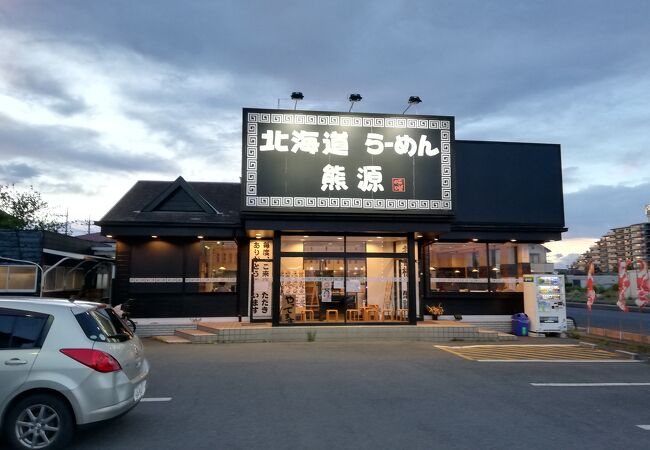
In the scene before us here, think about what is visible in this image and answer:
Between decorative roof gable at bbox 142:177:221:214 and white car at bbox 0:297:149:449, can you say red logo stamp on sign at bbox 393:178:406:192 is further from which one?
white car at bbox 0:297:149:449

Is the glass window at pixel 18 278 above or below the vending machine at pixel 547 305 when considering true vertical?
above

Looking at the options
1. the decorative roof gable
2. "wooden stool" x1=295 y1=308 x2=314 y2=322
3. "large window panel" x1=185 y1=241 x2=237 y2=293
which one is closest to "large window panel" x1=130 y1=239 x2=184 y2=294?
"large window panel" x1=185 y1=241 x2=237 y2=293

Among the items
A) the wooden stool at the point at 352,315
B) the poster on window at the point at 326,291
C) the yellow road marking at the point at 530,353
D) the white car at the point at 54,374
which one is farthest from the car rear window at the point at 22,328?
the wooden stool at the point at 352,315

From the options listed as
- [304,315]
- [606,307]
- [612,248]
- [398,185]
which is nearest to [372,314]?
[304,315]

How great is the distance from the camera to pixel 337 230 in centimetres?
1557

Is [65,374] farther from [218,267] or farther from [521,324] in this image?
[521,324]

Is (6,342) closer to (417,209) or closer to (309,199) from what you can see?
(309,199)

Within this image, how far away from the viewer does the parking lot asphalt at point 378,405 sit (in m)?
6.02

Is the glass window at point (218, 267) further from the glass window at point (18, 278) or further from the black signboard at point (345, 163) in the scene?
Answer: the glass window at point (18, 278)

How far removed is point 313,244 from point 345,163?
9.34ft

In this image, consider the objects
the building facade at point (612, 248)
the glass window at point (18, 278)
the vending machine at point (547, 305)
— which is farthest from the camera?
the building facade at point (612, 248)

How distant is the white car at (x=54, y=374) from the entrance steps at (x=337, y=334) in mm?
9097

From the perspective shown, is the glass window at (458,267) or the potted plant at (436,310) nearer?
the potted plant at (436,310)

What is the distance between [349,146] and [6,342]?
1174cm
